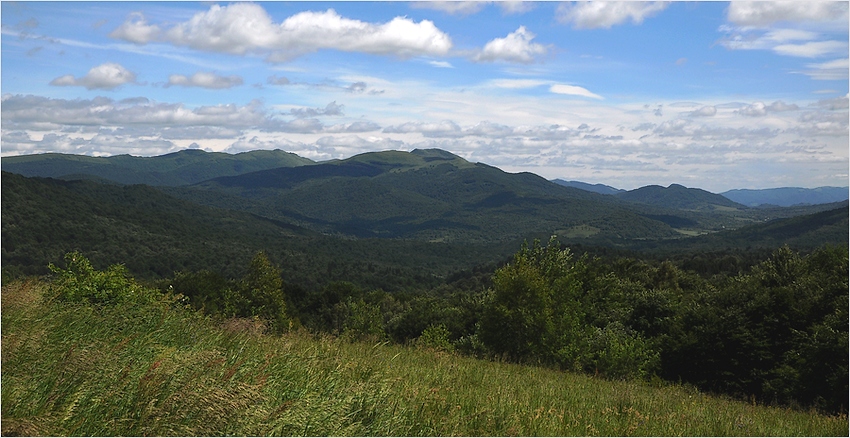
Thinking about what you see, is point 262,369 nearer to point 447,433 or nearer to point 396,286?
point 447,433

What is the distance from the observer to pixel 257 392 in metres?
5.32

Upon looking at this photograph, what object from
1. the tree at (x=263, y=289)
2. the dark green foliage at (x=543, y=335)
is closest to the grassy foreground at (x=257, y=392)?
the dark green foliage at (x=543, y=335)

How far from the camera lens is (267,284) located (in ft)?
184

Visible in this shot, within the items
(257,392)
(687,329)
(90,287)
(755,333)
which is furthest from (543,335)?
(257,392)

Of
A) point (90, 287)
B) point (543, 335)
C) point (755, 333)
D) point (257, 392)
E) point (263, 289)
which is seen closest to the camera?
point (257, 392)

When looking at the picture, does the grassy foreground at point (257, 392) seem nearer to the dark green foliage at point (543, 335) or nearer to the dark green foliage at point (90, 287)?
the dark green foliage at point (90, 287)

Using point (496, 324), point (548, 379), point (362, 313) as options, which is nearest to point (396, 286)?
point (362, 313)

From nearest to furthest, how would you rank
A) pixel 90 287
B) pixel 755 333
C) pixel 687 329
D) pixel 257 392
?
pixel 257 392 → pixel 90 287 → pixel 755 333 → pixel 687 329

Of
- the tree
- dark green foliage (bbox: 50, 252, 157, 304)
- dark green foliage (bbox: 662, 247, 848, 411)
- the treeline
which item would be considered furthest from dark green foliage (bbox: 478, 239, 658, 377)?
the tree

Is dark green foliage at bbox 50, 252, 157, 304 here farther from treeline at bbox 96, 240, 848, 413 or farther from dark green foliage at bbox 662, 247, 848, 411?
dark green foliage at bbox 662, 247, 848, 411

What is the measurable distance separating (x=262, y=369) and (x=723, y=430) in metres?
5.93

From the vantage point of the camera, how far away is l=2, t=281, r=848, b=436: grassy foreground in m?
4.84

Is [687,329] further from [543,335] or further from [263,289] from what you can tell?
[263,289]

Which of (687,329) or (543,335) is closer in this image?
(543,335)
